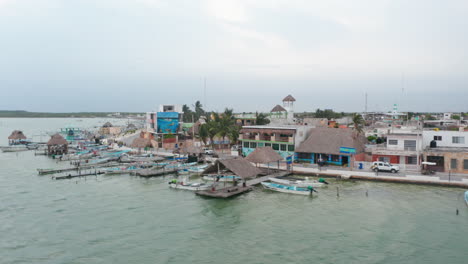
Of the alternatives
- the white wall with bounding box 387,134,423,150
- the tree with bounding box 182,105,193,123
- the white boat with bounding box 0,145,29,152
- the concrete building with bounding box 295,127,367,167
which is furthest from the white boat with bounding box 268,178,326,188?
the tree with bounding box 182,105,193,123

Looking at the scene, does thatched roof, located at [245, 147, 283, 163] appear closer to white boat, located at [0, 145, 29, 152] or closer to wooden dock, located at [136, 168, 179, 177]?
wooden dock, located at [136, 168, 179, 177]

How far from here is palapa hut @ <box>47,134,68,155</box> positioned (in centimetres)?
6038

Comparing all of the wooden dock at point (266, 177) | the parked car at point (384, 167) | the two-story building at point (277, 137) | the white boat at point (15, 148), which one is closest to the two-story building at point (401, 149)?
the parked car at point (384, 167)

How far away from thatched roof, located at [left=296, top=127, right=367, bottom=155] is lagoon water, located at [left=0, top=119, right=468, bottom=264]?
7954 mm

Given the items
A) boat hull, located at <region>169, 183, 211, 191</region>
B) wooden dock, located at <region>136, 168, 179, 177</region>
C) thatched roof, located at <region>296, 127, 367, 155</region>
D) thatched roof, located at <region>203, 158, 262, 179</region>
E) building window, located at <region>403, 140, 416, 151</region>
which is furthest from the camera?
thatched roof, located at <region>296, 127, 367, 155</region>

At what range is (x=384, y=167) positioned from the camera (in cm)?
3522

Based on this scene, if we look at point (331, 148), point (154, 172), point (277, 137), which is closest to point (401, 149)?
point (331, 148)

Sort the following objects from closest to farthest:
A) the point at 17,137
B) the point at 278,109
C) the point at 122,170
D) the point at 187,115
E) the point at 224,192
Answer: the point at 224,192
the point at 122,170
the point at 278,109
the point at 17,137
the point at 187,115

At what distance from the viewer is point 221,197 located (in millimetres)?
28578

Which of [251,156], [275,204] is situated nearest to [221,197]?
[275,204]

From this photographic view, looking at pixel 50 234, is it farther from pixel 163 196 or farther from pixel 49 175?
pixel 49 175

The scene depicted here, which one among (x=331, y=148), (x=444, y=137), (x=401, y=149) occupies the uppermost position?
(x=444, y=137)

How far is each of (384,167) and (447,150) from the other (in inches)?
274

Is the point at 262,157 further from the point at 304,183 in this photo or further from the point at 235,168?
the point at 235,168
